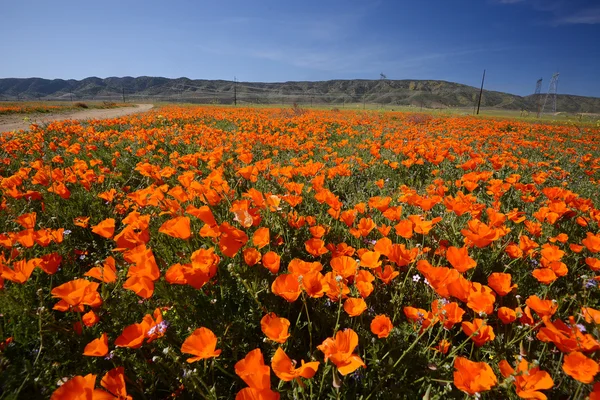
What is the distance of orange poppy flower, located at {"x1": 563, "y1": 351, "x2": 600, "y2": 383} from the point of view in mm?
1003

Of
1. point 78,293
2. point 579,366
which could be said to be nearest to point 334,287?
point 579,366

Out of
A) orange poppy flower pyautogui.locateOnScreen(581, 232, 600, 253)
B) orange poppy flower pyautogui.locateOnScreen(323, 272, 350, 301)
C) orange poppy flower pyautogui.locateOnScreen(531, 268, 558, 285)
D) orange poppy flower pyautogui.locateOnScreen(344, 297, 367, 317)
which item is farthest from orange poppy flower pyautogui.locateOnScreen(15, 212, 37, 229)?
orange poppy flower pyautogui.locateOnScreen(581, 232, 600, 253)

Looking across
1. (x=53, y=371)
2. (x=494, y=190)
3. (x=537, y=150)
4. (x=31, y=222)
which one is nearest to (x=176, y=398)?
(x=53, y=371)

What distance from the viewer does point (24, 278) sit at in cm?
134

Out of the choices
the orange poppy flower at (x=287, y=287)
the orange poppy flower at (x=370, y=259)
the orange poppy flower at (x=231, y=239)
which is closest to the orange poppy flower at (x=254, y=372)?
the orange poppy flower at (x=287, y=287)

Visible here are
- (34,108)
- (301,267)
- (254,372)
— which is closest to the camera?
(254,372)

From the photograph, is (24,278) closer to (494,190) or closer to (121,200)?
(121,200)

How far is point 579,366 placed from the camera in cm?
105

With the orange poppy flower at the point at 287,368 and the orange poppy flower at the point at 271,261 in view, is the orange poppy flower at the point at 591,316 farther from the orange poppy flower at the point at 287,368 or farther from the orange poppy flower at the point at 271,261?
the orange poppy flower at the point at 271,261

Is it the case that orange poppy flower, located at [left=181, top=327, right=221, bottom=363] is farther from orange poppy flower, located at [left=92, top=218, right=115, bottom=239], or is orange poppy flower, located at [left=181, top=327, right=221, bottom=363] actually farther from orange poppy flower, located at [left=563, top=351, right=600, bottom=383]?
orange poppy flower, located at [left=563, top=351, right=600, bottom=383]

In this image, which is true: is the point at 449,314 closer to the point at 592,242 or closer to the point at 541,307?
the point at 541,307

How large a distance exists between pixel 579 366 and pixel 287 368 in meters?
1.05

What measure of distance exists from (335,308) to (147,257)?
3.76 feet

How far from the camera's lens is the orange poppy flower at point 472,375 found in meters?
1.01
